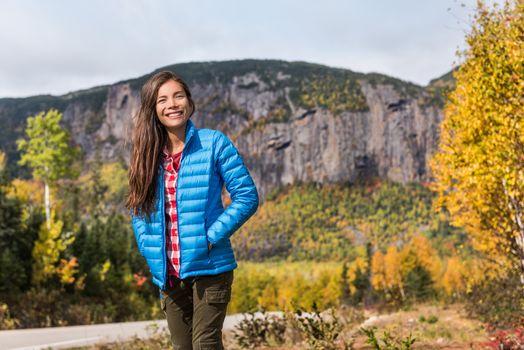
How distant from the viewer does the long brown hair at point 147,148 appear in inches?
126

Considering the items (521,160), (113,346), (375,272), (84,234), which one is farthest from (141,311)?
(375,272)

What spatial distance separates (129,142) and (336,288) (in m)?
80.2

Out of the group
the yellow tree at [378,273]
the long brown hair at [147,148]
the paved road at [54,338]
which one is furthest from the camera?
the yellow tree at [378,273]

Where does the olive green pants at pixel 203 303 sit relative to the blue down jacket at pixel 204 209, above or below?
below

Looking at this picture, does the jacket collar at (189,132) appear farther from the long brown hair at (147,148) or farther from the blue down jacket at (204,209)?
the long brown hair at (147,148)

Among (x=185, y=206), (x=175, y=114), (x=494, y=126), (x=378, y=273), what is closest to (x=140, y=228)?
(x=185, y=206)

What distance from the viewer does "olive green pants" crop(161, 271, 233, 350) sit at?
3016 mm

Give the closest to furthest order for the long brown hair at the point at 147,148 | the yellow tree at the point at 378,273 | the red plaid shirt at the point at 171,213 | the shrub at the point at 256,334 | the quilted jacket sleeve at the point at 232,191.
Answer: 1. the quilted jacket sleeve at the point at 232,191
2. the red plaid shirt at the point at 171,213
3. the long brown hair at the point at 147,148
4. the shrub at the point at 256,334
5. the yellow tree at the point at 378,273

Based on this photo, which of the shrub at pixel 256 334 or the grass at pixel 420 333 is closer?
the grass at pixel 420 333

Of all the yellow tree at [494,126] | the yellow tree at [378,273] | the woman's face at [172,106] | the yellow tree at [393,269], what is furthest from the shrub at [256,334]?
the yellow tree at [378,273]

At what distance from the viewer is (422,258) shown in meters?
69.2

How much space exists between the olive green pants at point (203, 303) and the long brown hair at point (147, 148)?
0.52m

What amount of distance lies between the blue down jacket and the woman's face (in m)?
0.14

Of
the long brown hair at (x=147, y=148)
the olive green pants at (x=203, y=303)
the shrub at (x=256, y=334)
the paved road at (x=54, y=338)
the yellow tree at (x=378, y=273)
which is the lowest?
the yellow tree at (x=378, y=273)
